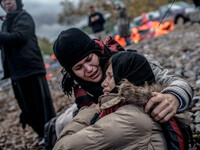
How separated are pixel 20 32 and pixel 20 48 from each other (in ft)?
0.83

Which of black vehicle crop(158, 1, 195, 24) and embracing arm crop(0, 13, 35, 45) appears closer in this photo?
embracing arm crop(0, 13, 35, 45)

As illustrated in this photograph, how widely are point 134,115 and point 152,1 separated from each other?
1396 inches

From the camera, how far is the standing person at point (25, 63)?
2.72 m

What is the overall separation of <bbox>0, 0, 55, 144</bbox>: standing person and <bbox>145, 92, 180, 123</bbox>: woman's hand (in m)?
2.11

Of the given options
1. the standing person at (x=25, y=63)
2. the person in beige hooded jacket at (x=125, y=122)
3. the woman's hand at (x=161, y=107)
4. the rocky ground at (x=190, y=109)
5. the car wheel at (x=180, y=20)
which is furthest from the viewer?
the car wheel at (x=180, y=20)

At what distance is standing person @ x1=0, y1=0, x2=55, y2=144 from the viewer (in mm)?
2725

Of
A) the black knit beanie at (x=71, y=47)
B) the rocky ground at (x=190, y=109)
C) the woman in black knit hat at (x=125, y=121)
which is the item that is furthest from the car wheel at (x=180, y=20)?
the woman in black knit hat at (x=125, y=121)

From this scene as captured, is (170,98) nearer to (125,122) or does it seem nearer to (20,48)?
(125,122)

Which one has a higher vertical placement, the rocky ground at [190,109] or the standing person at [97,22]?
the standing person at [97,22]

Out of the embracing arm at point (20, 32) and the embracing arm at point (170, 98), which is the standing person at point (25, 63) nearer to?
the embracing arm at point (20, 32)

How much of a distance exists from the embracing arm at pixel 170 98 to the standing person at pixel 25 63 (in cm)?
195

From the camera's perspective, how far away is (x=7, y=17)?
9.02 feet

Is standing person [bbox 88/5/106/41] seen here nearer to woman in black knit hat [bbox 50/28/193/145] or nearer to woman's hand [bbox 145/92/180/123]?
woman in black knit hat [bbox 50/28/193/145]

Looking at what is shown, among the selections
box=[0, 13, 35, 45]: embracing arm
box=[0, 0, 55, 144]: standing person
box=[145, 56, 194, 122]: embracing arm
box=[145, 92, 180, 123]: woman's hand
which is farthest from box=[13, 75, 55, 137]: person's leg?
box=[145, 92, 180, 123]: woman's hand
